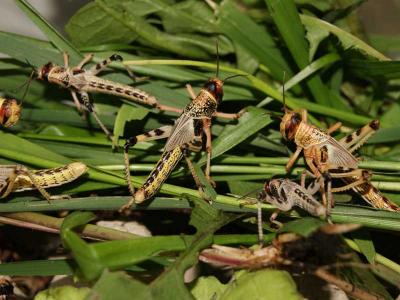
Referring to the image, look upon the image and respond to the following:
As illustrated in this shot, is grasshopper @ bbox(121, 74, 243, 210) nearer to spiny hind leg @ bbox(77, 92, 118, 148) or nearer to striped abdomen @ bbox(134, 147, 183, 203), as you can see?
striped abdomen @ bbox(134, 147, 183, 203)

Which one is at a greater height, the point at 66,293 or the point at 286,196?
the point at 286,196

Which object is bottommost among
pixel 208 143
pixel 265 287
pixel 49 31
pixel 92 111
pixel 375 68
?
pixel 265 287

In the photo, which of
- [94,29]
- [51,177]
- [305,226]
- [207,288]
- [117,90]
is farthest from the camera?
[94,29]

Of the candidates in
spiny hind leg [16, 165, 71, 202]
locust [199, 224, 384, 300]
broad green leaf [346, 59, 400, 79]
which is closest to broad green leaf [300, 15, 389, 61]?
broad green leaf [346, 59, 400, 79]

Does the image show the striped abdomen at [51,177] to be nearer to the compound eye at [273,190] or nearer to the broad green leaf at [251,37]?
the compound eye at [273,190]

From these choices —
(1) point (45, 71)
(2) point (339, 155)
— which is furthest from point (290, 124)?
(1) point (45, 71)

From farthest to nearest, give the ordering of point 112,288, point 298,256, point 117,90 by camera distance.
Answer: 1. point 117,90
2. point 298,256
3. point 112,288

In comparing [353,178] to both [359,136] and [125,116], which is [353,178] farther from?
[125,116]

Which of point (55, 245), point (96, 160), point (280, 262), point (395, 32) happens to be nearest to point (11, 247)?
point (55, 245)
